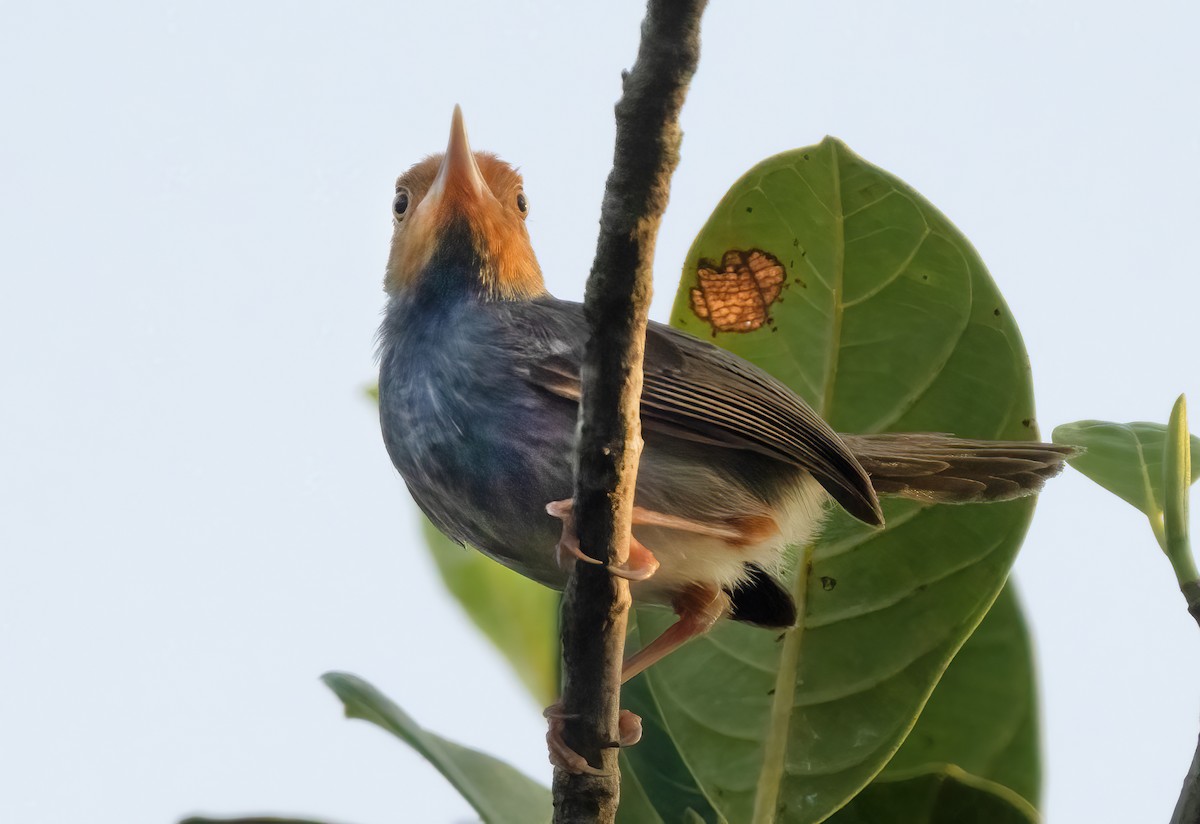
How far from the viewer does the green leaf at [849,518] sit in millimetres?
2988

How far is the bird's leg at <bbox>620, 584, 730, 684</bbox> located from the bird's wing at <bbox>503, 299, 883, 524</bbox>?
401 millimetres

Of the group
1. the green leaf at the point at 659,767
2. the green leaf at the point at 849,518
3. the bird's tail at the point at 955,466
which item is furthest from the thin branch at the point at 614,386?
the bird's tail at the point at 955,466

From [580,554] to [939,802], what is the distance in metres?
1.15

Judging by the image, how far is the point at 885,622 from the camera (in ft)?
10.1

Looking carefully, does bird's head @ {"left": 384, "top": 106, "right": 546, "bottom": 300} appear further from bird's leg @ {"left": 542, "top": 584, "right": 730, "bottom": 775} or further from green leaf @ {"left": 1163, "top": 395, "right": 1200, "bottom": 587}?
green leaf @ {"left": 1163, "top": 395, "right": 1200, "bottom": 587}

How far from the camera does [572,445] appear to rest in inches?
108

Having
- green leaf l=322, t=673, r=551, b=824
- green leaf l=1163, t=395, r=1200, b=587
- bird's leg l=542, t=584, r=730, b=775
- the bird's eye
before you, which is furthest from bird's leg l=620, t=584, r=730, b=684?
the bird's eye

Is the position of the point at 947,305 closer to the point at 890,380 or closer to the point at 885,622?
the point at 890,380

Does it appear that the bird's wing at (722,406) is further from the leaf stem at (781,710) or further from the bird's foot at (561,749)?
the bird's foot at (561,749)

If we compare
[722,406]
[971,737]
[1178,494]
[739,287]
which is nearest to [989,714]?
[971,737]

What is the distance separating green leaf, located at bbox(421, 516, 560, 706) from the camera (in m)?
3.31

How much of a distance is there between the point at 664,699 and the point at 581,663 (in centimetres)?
101

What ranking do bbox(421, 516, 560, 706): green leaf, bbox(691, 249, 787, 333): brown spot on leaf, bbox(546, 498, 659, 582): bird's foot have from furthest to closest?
bbox(421, 516, 560, 706): green leaf → bbox(691, 249, 787, 333): brown spot on leaf → bbox(546, 498, 659, 582): bird's foot

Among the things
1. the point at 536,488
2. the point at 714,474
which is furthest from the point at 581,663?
the point at 714,474
